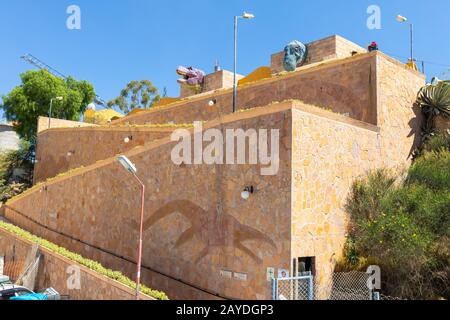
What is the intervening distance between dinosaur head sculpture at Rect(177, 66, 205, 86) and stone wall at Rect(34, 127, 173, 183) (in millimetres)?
7952

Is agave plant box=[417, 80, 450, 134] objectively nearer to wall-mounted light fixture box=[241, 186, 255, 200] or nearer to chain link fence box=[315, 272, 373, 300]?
chain link fence box=[315, 272, 373, 300]

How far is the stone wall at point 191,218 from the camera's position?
13.4 meters

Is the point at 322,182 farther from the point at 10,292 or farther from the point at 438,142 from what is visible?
the point at 10,292

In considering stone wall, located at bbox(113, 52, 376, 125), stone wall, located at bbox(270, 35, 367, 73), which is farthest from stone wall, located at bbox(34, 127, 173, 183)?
stone wall, located at bbox(270, 35, 367, 73)

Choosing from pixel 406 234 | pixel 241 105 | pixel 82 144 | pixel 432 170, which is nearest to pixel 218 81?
pixel 241 105

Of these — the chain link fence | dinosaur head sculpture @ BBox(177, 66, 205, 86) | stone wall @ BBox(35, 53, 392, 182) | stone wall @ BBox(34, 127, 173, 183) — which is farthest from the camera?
dinosaur head sculpture @ BBox(177, 66, 205, 86)

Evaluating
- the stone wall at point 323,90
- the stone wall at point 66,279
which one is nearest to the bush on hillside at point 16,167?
the stone wall at point 66,279

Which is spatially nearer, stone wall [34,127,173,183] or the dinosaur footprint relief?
the dinosaur footprint relief

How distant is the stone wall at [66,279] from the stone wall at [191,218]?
2396 mm

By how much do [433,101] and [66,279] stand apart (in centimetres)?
1612

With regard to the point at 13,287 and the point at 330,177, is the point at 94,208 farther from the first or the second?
the point at 330,177

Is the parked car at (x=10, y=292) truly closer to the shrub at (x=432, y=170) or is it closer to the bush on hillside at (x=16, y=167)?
the shrub at (x=432, y=170)

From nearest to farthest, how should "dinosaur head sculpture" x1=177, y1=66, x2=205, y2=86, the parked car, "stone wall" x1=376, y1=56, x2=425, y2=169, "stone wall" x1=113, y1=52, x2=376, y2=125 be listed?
the parked car, "stone wall" x1=376, y1=56, x2=425, y2=169, "stone wall" x1=113, y1=52, x2=376, y2=125, "dinosaur head sculpture" x1=177, y1=66, x2=205, y2=86

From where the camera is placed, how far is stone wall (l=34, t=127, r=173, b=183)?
81.4 feet
